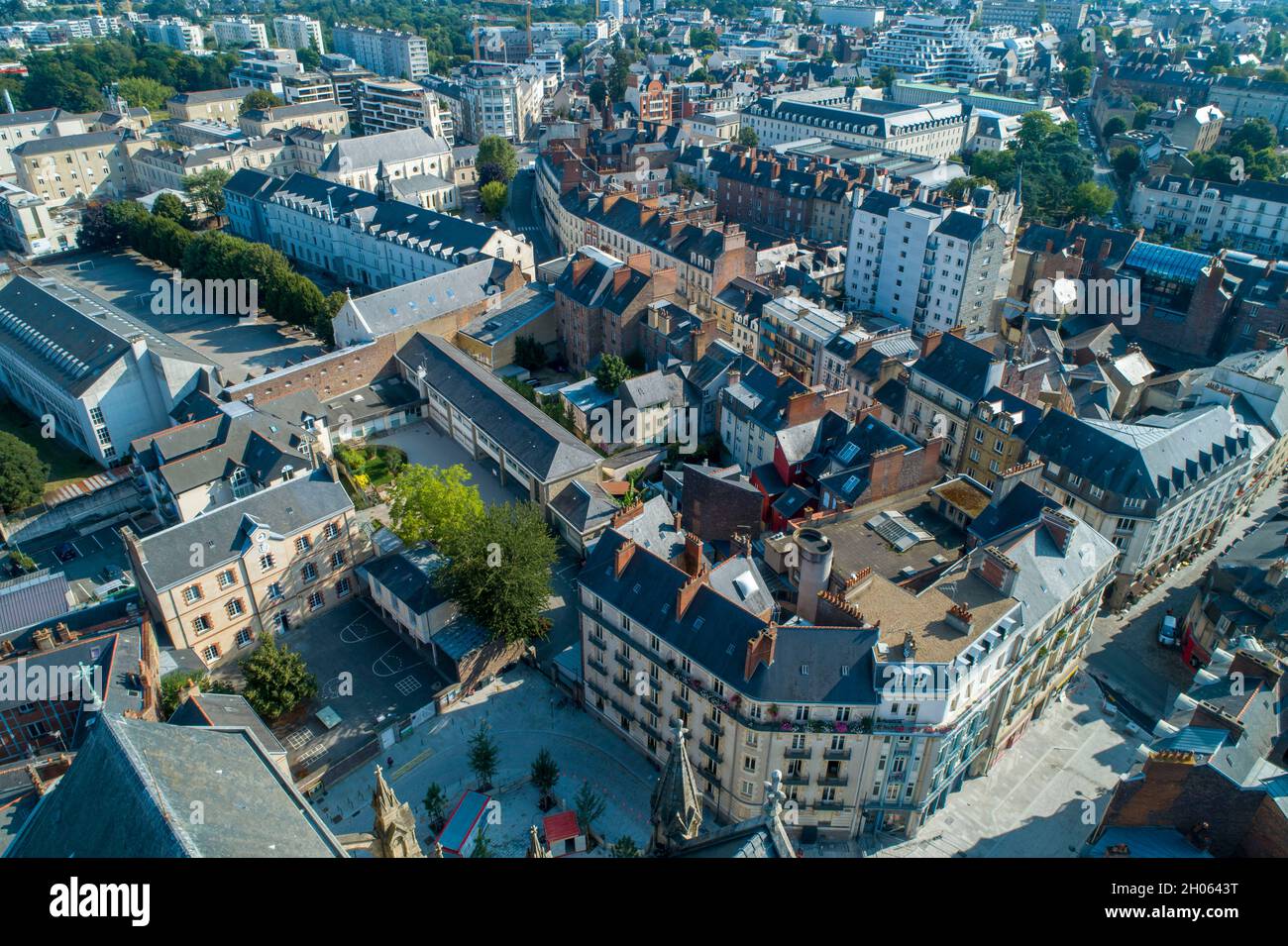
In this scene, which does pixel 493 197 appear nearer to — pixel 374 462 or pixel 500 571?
pixel 374 462

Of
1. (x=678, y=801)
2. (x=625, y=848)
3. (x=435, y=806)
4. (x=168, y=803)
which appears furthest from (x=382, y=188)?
(x=678, y=801)

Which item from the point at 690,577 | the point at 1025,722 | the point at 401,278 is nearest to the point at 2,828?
the point at 690,577

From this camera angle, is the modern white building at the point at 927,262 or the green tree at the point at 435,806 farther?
the modern white building at the point at 927,262

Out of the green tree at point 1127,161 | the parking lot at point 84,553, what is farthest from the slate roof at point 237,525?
the green tree at point 1127,161

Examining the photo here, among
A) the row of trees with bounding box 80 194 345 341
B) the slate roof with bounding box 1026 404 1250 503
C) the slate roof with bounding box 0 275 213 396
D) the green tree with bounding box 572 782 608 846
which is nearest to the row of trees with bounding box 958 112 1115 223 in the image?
the slate roof with bounding box 1026 404 1250 503

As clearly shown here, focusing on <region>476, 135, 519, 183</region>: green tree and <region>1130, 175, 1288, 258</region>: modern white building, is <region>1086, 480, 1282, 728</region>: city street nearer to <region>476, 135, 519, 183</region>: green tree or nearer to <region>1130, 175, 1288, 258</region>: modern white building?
<region>1130, 175, 1288, 258</region>: modern white building

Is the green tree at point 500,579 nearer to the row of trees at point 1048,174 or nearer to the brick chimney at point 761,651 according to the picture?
the brick chimney at point 761,651

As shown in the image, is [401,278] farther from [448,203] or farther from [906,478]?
[906,478]
